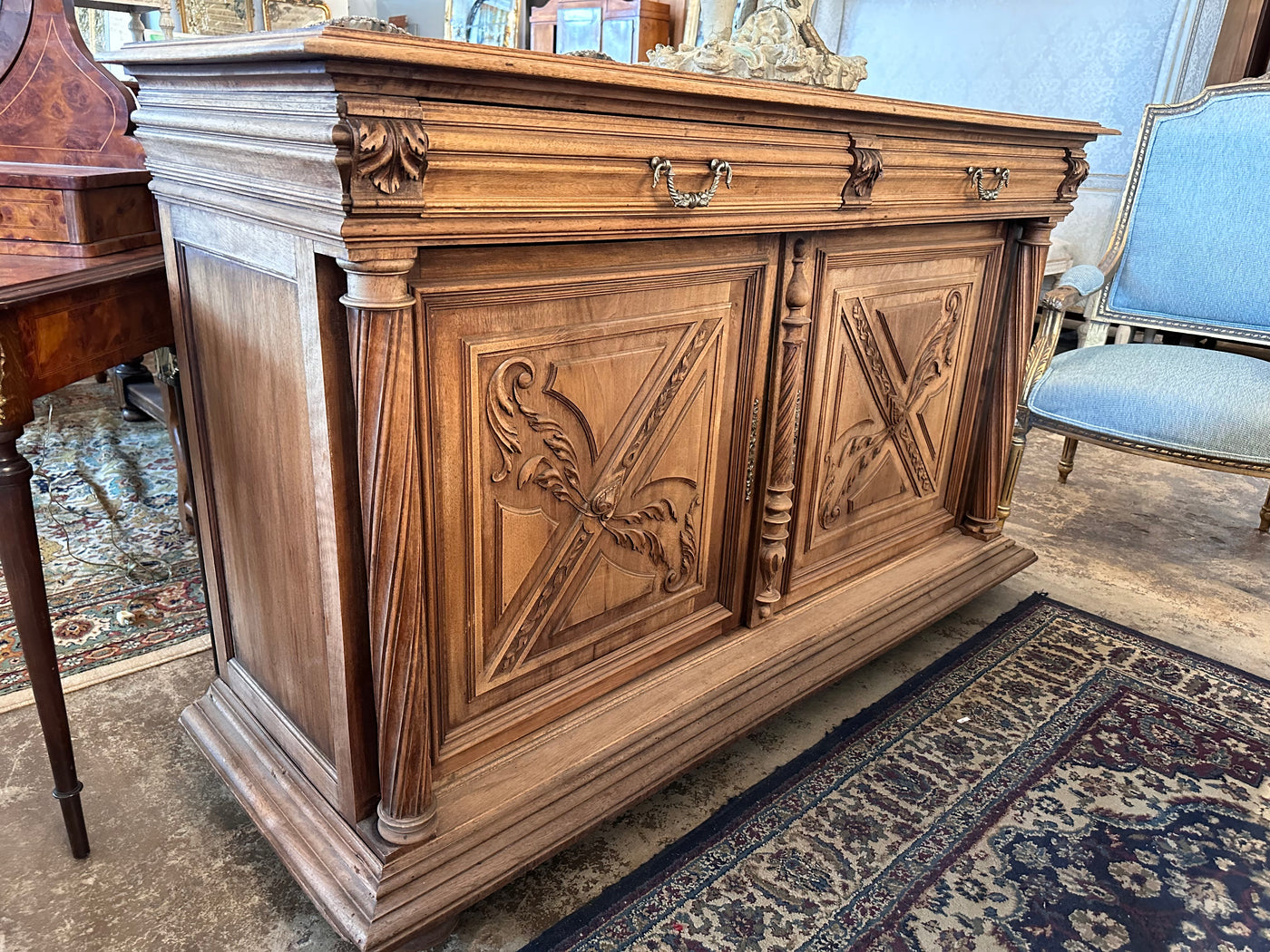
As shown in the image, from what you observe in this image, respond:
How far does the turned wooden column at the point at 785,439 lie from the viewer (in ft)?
4.85

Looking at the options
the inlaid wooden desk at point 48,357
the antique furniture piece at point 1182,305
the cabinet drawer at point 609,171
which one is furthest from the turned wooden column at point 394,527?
the antique furniture piece at point 1182,305

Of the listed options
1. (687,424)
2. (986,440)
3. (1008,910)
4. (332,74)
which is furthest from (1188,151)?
(332,74)

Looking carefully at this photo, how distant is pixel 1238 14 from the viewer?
3.76 metres

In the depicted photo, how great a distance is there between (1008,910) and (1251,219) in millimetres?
1997

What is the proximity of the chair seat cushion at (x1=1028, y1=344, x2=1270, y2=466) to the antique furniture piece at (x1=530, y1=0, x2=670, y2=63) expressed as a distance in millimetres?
1324

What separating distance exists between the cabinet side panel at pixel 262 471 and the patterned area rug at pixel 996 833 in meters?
0.53

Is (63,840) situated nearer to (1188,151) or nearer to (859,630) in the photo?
(859,630)

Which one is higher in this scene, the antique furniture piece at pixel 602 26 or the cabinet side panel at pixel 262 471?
the antique furniture piece at pixel 602 26

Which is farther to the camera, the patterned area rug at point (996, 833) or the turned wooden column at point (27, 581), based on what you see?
the patterned area rug at point (996, 833)

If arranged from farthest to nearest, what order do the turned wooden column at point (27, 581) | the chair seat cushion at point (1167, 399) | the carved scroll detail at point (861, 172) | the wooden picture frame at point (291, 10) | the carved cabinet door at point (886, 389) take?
the wooden picture frame at point (291, 10) → the chair seat cushion at point (1167, 399) → the carved cabinet door at point (886, 389) → the carved scroll detail at point (861, 172) → the turned wooden column at point (27, 581)

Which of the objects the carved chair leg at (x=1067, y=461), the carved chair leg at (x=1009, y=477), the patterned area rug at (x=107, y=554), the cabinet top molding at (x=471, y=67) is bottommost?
the patterned area rug at (x=107, y=554)

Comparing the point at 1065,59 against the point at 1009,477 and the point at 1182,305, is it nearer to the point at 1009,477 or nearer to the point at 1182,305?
the point at 1182,305

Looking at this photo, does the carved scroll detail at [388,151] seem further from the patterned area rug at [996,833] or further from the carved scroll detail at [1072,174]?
the carved scroll detail at [1072,174]

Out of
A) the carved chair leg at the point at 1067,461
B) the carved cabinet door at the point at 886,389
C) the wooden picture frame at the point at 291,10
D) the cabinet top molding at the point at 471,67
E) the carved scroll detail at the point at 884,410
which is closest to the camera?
the cabinet top molding at the point at 471,67
